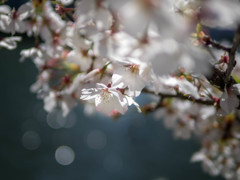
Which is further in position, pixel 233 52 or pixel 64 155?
pixel 64 155

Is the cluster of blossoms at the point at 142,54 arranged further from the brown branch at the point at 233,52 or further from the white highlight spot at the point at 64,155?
the white highlight spot at the point at 64,155

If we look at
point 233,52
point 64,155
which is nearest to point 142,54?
point 233,52

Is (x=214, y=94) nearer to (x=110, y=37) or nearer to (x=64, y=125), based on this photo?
(x=110, y=37)

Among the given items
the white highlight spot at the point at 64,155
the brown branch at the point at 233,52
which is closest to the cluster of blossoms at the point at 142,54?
the brown branch at the point at 233,52

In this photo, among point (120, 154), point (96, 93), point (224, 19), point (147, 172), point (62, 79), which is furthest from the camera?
point (120, 154)

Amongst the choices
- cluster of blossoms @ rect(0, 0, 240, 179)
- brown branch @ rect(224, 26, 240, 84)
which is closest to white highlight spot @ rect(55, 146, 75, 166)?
cluster of blossoms @ rect(0, 0, 240, 179)

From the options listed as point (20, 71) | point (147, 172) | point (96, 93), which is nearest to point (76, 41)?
point (96, 93)

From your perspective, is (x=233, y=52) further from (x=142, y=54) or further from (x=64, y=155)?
(x=64, y=155)

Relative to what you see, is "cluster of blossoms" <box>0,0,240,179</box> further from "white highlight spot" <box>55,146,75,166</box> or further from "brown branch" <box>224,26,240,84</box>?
"white highlight spot" <box>55,146,75,166</box>
